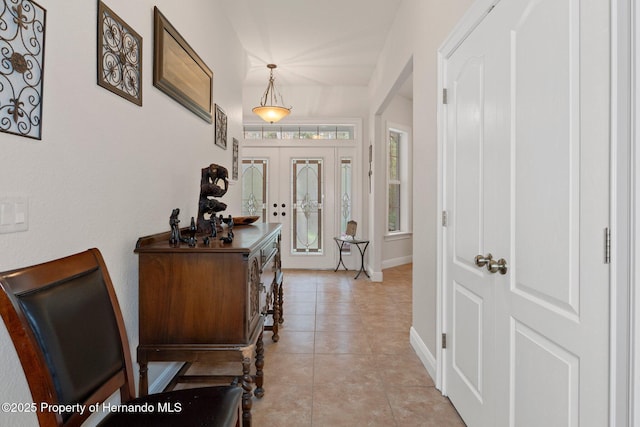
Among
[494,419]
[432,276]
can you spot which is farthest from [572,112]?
[432,276]

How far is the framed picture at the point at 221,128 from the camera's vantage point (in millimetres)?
3240

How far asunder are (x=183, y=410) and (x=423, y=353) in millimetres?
1882

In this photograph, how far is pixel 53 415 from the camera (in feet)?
3.01

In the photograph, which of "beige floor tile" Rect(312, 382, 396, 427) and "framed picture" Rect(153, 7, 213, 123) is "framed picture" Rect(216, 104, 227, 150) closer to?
"framed picture" Rect(153, 7, 213, 123)

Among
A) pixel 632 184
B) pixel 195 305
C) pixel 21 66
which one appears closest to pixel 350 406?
pixel 195 305

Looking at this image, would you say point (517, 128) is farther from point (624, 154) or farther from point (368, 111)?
point (368, 111)

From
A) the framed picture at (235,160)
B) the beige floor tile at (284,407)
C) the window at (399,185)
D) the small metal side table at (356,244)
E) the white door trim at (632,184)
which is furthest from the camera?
the window at (399,185)

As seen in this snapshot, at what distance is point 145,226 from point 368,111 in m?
4.56

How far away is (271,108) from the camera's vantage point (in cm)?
449

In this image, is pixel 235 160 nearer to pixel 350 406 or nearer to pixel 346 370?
pixel 346 370

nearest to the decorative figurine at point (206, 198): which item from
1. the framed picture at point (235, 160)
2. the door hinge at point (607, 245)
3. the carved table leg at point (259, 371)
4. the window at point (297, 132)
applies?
the carved table leg at point (259, 371)

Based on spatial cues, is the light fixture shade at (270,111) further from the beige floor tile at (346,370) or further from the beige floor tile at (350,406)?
the beige floor tile at (350,406)

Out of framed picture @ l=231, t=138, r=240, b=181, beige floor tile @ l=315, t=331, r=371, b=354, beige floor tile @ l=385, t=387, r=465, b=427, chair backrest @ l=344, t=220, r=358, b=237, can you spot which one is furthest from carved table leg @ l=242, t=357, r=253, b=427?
chair backrest @ l=344, t=220, r=358, b=237

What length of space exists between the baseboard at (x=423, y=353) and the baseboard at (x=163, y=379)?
1.68 m
